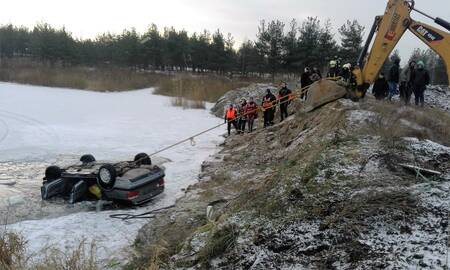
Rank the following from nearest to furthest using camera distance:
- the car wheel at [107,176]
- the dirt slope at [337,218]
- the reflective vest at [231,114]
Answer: the dirt slope at [337,218]
the car wheel at [107,176]
the reflective vest at [231,114]

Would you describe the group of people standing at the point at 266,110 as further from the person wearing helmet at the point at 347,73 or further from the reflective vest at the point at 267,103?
the person wearing helmet at the point at 347,73

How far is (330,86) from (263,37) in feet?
108

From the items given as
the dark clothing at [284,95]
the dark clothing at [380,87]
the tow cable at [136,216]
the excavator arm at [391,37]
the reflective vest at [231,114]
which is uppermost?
the excavator arm at [391,37]

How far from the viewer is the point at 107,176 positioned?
9.48m

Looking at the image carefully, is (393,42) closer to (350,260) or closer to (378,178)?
(378,178)

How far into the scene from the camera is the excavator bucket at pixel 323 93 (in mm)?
12656

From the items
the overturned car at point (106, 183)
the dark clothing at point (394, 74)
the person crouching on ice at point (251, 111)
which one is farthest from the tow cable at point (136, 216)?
the dark clothing at point (394, 74)

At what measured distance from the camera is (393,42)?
11578 mm

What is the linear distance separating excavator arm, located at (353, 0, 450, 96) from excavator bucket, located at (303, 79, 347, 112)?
21.6 inches

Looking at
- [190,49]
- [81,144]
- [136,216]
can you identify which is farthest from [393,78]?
[190,49]

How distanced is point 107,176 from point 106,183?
16 cm

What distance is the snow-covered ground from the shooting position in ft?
26.8

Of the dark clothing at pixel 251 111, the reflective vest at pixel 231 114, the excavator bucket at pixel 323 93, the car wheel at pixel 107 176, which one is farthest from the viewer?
the reflective vest at pixel 231 114

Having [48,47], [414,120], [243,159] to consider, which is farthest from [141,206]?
[48,47]
